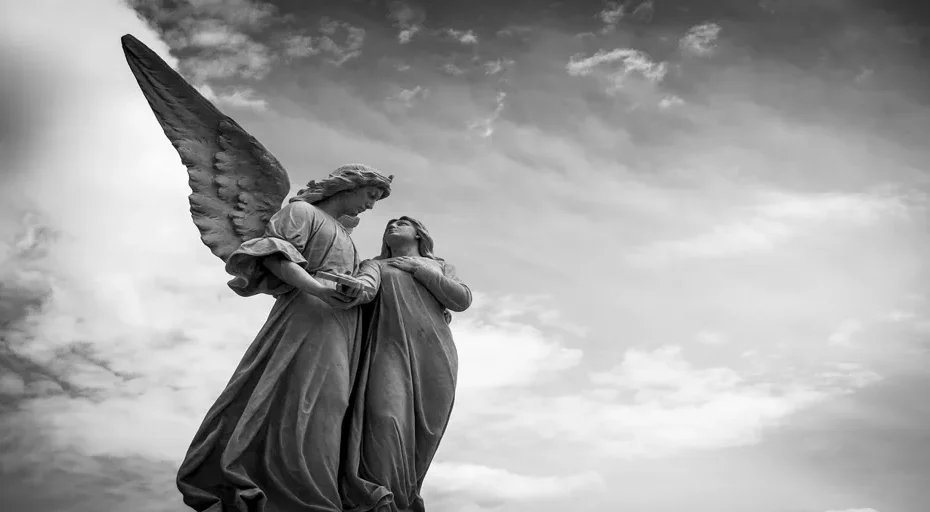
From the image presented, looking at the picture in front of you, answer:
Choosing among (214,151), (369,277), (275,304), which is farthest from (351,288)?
(214,151)

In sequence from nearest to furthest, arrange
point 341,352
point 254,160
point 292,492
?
point 292,492 < point 341,352 < point 254,160

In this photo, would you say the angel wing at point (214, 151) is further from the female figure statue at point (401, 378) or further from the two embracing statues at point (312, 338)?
the female figure statue at point (401, 378)

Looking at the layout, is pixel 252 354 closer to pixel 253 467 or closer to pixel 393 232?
pixel 253 467

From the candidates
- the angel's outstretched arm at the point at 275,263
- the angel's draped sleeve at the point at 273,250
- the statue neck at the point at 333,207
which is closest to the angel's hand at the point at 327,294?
the angel's outstretched arm at the point at 275,263

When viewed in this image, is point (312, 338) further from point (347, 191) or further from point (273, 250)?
point (347, 191)

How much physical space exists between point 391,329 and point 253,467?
1.76 m

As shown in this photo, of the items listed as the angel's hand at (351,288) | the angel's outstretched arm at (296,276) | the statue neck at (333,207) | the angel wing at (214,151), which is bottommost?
the angel's hand at (351,288)

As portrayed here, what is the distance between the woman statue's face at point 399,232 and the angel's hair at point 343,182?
40cm

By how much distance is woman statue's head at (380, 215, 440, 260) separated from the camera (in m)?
10.6

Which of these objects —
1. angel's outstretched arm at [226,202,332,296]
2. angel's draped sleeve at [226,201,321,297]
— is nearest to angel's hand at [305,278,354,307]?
angel's outstretched arm at [226,202,332,296]

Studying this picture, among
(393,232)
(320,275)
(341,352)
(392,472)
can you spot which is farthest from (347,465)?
(393,232)

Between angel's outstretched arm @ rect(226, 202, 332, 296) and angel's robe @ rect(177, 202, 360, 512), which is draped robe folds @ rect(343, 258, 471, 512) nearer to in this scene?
angel's robe @ rect(177, 202, 360, 512)

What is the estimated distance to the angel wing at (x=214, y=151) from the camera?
1038 cm

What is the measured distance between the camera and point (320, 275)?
386 inches
